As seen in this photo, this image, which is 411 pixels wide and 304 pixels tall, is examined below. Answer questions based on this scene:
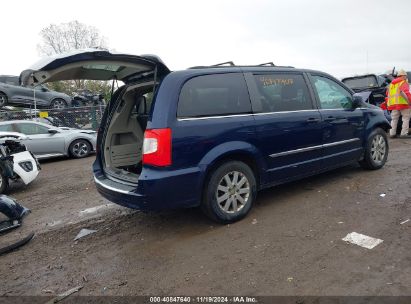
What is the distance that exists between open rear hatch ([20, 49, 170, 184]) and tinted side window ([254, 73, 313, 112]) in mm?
1281

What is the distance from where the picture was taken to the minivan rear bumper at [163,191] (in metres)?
3.61

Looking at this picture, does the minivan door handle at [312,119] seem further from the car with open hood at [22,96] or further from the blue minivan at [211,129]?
the car with open hood at [22,96]

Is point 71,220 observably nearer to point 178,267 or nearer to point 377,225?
point 178,267

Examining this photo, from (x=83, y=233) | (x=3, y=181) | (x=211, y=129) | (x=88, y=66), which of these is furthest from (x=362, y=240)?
(x=3, y=181)

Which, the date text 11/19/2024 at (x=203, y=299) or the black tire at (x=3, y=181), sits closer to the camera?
the date text 11/19/2024 at (x=203, y=299)

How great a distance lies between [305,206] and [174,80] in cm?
236

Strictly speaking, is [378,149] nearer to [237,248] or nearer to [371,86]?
[237,248]

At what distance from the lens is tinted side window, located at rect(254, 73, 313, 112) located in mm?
4422

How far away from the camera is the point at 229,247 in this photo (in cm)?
362

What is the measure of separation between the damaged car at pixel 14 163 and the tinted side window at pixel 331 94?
18.2ft

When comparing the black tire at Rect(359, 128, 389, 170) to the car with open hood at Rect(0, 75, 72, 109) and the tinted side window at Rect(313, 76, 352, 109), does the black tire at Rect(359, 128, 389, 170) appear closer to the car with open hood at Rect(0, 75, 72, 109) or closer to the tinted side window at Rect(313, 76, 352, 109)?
the tinted side window at Rect(313, 76, 352, 109)

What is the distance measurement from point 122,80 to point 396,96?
25.7 feet

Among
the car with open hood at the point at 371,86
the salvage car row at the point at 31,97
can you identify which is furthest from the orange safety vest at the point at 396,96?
the salvage car row at the point at 31,97

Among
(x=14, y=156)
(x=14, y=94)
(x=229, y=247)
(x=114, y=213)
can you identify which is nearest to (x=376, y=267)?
(x=229, y=247)
